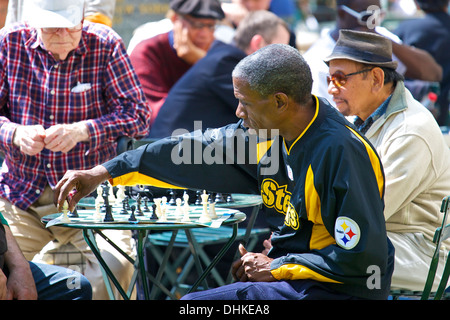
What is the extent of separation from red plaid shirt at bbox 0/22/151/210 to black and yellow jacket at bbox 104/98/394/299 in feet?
3.75

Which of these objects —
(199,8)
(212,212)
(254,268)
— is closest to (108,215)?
(212,212)

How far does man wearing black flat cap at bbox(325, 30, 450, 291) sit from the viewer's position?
350cm

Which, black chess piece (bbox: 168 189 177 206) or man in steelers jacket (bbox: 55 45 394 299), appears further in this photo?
black chess piece (bbox: 168 189 177 206)

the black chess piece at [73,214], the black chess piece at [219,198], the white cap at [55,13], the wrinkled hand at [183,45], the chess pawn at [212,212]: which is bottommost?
the black chess piece at [219,198]

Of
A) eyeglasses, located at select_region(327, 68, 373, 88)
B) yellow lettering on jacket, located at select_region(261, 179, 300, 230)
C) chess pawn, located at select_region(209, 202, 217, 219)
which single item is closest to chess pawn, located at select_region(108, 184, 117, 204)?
chess pawn, located at select_region(209, 202, 217, 219)

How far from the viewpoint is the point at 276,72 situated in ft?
9.29

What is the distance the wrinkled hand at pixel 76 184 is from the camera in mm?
3082

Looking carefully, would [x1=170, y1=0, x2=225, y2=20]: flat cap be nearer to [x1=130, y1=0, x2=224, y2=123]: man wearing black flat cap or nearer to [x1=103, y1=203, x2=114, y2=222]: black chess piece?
[x1=130, y1=0, x2=224, y2=123]: man wearing black flat cap

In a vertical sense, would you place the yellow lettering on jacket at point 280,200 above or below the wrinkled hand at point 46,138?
above

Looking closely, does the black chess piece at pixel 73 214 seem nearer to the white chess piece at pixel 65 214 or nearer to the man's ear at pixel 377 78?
the white chess piece at pixel 65 214

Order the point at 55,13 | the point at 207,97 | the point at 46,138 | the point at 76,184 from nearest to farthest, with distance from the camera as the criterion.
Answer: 1. the point at 76,184
2. the point at 46,138
3. the point at 55,13
4. the point at 207,97

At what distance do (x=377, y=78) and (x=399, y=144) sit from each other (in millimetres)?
475

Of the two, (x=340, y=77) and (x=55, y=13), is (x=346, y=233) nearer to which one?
(x=340, y=77)

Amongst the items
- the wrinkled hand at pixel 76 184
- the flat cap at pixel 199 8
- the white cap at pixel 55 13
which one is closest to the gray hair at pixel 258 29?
the flat cap at pixel 199 8
